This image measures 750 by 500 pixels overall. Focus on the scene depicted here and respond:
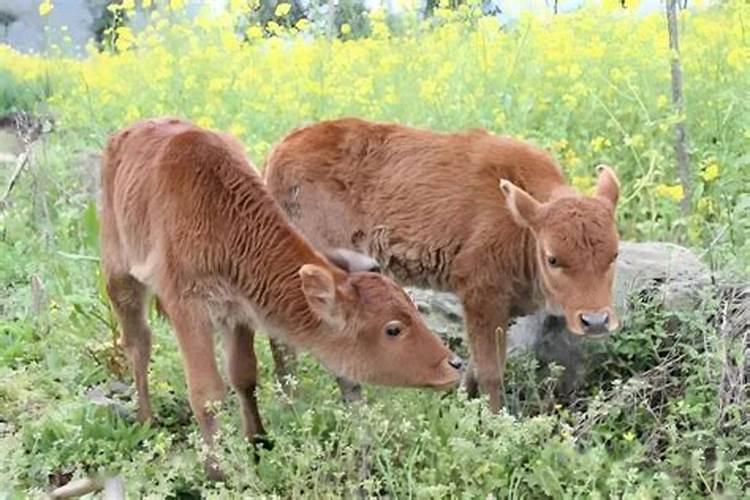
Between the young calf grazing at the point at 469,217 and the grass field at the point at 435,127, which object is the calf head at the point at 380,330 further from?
the young calf grazing at the point at 469,217

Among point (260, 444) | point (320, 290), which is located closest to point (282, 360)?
point (260, 444)

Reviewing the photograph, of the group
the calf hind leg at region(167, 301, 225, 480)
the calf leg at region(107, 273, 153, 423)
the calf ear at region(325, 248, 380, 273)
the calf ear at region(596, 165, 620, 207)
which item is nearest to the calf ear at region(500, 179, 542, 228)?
the calf ear at region(596, 165, 620, 207)

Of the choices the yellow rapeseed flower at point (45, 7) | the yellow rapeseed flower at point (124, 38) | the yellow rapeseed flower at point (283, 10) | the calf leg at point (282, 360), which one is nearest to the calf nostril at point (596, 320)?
the calf leg at point (282, 360)

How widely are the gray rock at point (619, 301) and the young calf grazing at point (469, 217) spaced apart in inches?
9.7

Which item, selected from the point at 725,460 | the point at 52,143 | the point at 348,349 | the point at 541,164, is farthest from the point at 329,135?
the point at 52,143

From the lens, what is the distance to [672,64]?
8.85 metres

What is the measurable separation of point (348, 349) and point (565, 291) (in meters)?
1.04

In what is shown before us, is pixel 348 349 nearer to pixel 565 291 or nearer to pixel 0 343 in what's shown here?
pixel 565 291

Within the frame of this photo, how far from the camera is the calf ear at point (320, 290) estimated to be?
19.4ft

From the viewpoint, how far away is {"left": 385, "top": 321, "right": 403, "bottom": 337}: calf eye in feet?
19.8

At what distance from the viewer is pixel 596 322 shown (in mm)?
6184

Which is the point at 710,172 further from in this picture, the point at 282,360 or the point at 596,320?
the point at 282,360

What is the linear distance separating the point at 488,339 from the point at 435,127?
3.60 metres

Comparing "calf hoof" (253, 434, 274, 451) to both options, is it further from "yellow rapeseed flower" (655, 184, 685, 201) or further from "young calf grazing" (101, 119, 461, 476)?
"yellow rapeseed flower" (655, 184, 685, 201)
